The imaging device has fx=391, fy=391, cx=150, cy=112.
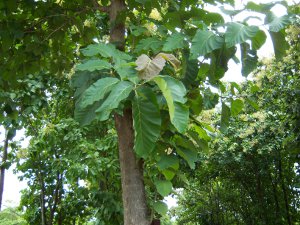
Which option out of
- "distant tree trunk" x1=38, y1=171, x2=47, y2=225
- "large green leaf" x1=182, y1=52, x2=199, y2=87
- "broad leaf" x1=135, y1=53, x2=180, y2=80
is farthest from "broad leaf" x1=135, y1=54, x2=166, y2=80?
"distant tree trunk" x1=38, y1=171, x2=47, y2=225

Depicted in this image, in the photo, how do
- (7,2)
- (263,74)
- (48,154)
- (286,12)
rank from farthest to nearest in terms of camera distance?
(263,74) → (48,154) → (7,2) → (286,12)

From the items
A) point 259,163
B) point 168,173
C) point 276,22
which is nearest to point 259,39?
point 276,22

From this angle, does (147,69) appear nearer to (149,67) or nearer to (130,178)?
(149,67)

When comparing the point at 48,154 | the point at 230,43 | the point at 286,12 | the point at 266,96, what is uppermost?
the point at 266,96

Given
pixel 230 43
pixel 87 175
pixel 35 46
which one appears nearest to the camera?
pixel 230 43

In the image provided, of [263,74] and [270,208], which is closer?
[263,74]

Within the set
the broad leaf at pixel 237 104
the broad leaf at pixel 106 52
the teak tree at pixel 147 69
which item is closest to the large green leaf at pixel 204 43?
the teak tree at pixel 147 69

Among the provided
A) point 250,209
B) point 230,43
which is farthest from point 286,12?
point 250,209

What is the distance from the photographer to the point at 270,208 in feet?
42.1

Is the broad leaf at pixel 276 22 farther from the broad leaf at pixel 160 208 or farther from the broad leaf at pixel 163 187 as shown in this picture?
the broad leaf at pixel 160 208

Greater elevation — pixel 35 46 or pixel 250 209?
pixel 250 209

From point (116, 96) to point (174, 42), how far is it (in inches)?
17.5

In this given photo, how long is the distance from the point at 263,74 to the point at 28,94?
6619 millimetres

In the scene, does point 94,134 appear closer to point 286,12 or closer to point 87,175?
point 87,175
